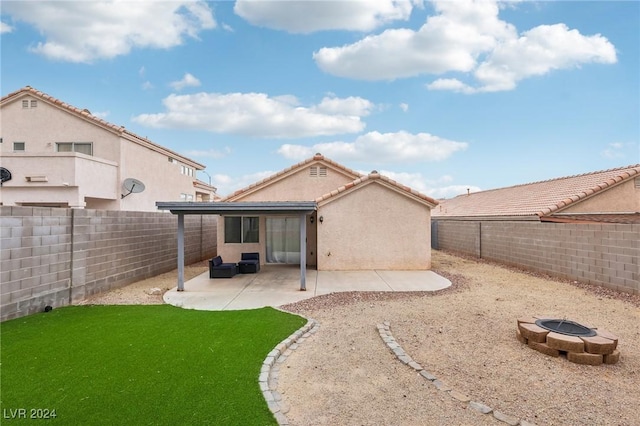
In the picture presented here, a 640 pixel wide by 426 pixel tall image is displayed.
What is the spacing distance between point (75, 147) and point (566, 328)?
21.9 metres

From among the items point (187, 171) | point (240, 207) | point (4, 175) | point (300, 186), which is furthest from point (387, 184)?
point (187, 171)

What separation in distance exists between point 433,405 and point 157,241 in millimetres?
12486

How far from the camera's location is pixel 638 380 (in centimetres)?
498

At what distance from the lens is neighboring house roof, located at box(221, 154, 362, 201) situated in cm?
1711

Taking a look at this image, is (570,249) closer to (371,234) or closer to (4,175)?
(371,234)

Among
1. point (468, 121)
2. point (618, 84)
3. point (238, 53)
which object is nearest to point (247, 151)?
point (238, 53)

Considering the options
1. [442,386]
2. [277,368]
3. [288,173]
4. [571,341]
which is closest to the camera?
[442,386]

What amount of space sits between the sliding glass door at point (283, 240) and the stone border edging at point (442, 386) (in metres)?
9.88

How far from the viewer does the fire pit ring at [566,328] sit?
6004 mm

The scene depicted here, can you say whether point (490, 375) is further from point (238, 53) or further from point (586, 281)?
point (238, 53)

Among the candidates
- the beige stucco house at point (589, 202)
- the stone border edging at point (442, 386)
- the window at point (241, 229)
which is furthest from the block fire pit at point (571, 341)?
the window at point (241, 229)

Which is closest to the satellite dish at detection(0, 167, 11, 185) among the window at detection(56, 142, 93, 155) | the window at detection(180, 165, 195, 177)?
the window at detection(56, 142, 93, 155)

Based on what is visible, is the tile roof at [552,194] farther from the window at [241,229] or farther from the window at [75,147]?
the window at [75,147]

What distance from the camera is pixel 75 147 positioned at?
1833cm
